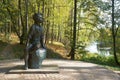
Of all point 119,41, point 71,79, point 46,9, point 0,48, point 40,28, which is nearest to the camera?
point 71,79

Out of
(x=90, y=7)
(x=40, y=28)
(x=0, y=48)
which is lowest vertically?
(x=0, y=48)

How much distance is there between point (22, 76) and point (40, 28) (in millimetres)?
2261

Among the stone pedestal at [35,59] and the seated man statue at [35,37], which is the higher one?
the seated man statue at [35,37]

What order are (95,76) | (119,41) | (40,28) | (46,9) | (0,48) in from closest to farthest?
1. (95,76)
2. (40,28)
3. (119,41)
4. (0,48)
5. (46,9)

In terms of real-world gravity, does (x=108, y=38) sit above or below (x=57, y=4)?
below

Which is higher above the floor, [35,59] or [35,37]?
[35,37]

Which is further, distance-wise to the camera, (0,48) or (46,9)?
(46,9)

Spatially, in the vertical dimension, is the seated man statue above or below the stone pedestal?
above

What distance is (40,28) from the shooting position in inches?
394

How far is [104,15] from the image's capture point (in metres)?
23.3

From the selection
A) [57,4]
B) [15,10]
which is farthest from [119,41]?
[57,4]

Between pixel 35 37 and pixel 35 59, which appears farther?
pixel 35 37

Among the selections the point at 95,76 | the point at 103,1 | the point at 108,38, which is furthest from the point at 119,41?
the point at 95,76

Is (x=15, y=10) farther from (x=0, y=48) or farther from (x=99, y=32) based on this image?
(x=99, y=32)
